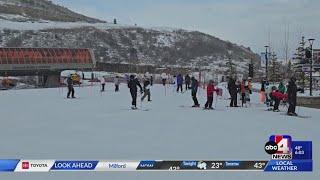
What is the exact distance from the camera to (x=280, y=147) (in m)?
6.93

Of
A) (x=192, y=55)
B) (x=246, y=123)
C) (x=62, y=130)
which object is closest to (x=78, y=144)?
(x=62, y=130)

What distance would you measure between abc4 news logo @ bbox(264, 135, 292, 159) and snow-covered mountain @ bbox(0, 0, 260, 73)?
119890mm

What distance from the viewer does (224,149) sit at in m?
11.1

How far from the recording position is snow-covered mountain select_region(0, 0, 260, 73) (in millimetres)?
133875

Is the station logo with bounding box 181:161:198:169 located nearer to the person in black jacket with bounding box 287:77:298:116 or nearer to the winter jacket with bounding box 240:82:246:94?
the person in black jacket with bounding box 287:77:298:116

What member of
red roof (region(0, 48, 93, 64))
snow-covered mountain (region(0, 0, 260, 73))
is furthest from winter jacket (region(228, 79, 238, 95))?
snow-covered mountain (region(0, 0, 260, 73))

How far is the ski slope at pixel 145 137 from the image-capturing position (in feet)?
32.3

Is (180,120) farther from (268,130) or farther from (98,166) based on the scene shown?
(98,166)

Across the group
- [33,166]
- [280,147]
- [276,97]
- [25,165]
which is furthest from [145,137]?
[276,97]

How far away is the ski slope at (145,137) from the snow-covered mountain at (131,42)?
109m

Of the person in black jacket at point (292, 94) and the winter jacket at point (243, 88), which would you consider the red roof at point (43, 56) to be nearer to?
the winter jacket at point (243, 88)

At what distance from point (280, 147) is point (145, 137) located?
645cm

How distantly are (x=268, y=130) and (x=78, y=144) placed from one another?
5825mm

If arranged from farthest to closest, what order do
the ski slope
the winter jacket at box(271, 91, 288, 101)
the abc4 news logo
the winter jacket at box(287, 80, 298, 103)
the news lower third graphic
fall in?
the winter jacket at box(271, 91, 288, 101) < the winter jacket at box(287, 80, 298, 103) < the ski slope < the news lower third graphic < the abc4 news logo
